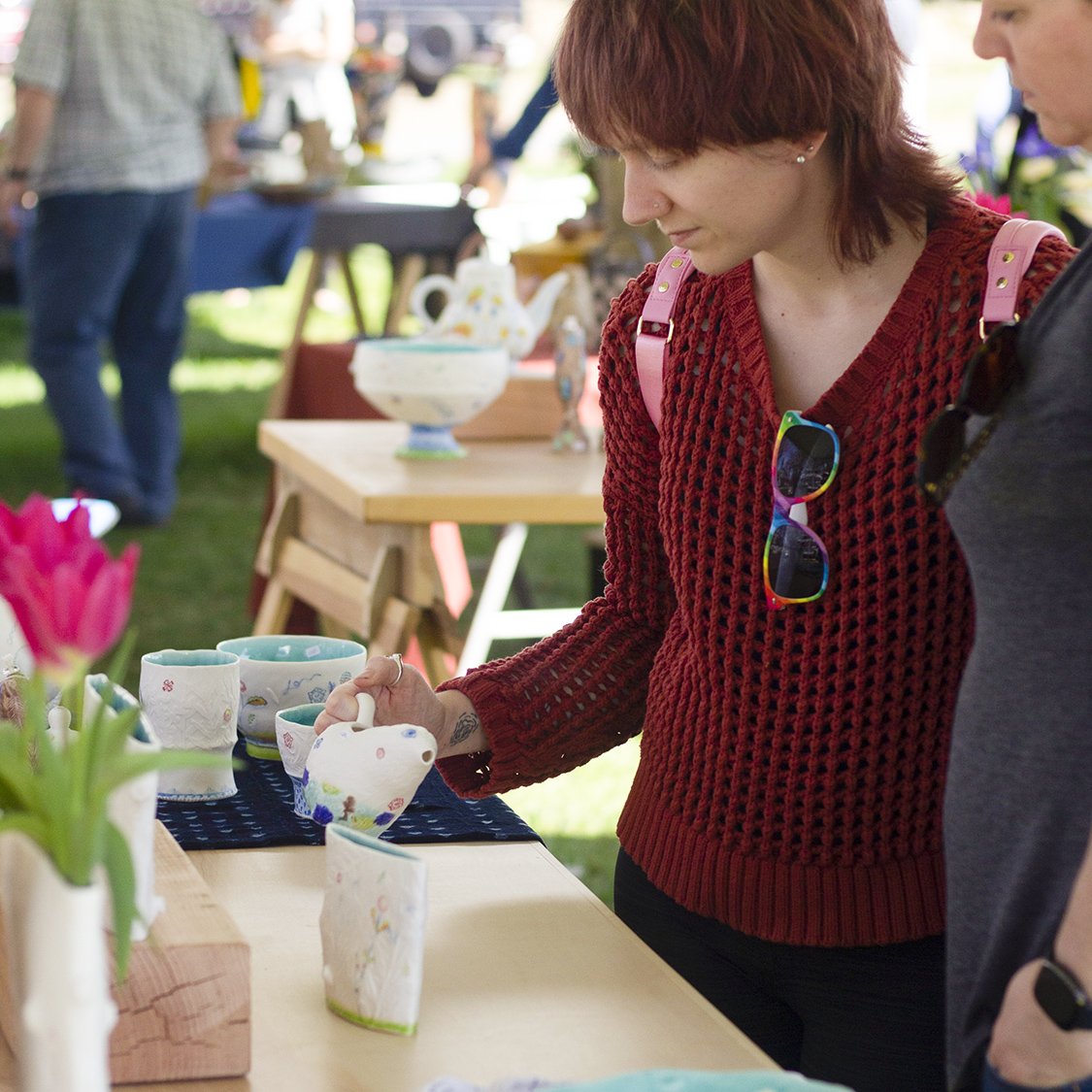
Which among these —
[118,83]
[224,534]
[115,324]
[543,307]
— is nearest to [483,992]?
[543,307]

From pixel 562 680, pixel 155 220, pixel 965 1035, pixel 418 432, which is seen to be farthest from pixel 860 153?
pixel 155 220

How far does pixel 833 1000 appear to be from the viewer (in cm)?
120

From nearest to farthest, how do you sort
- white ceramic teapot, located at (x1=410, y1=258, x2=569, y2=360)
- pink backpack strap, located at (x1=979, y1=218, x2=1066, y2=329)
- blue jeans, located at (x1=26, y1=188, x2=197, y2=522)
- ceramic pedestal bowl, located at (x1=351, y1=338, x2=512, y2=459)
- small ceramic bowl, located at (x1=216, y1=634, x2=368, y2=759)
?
pink backpack strap, located at (x1=979, y1=218, x2=1066, y2=329) < small ceramic bowl, located at (x1=216, y1=634, x2=368, y2=759) < ceramic pedestal bowl, located at (x1=351, y1=338, x2=512, y2=459) < white ceramic teapot, located at (x1=410, y1=258, x2=569, y2=360) < blue jeans, located at (x1=26, y1=188, x2=197, y2=522)

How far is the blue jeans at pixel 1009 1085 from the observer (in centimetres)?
91

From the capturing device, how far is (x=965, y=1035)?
3.20ft

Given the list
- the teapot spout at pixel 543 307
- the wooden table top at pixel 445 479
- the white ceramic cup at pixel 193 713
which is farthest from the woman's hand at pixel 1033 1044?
the teapot spout at pixel 543 307

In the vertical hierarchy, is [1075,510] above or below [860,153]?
Answer: below

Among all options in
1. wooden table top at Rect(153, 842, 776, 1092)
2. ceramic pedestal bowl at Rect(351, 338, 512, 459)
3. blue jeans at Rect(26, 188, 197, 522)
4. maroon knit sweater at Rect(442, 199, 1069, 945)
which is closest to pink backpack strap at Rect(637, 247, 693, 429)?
maroon knit sweater at Rect(442, 199, 1069, 945)

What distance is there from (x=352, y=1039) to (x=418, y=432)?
172cm

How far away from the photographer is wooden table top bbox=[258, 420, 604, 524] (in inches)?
91.2

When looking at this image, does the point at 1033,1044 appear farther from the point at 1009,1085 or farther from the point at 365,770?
the point at 365,770

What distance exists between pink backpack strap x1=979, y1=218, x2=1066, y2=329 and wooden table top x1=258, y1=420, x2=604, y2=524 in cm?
126

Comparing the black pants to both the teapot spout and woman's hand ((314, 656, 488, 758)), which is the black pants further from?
the teapot spout

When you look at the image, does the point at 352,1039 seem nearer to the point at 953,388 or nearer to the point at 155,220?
the point at 953,388
